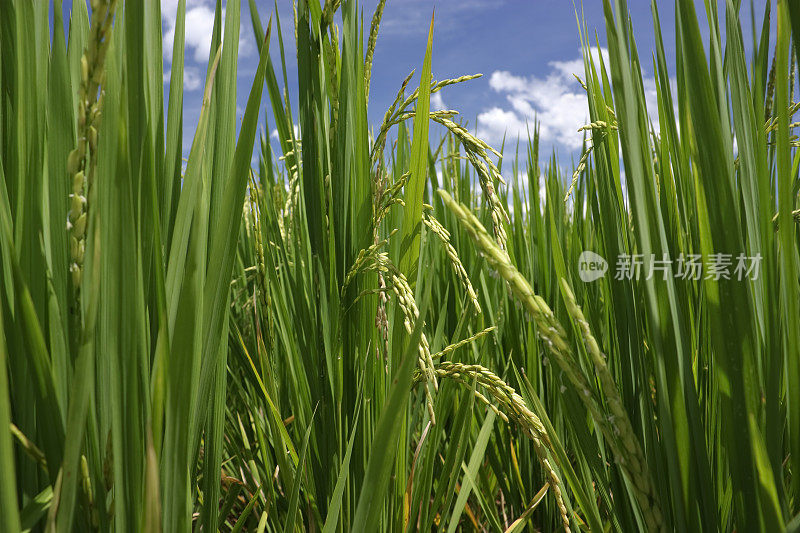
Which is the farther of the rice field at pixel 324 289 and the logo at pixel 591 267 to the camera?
the logo at pixel 591 267

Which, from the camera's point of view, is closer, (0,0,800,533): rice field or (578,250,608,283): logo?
(0,0,800,533): rice field

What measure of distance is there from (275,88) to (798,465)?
1.12m

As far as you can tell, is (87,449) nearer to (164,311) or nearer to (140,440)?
(140,440)

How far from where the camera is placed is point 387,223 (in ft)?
4.55

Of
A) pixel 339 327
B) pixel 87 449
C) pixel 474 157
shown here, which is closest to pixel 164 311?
pixel 87 449

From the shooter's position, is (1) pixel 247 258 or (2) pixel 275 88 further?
(1) pixel 247 258

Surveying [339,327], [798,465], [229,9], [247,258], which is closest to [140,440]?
[339,327]

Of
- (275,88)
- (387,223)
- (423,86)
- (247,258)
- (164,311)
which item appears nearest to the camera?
(164,311)

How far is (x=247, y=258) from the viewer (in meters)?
2.56

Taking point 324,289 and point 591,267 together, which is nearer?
point 324,289

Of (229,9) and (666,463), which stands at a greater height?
(229,9)

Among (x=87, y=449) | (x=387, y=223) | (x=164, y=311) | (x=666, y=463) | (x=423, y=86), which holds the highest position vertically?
(x=423, y=86)

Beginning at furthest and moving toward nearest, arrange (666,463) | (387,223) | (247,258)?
(247,258), (387,223), (666,463)

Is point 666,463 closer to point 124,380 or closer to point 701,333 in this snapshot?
point 701,333
